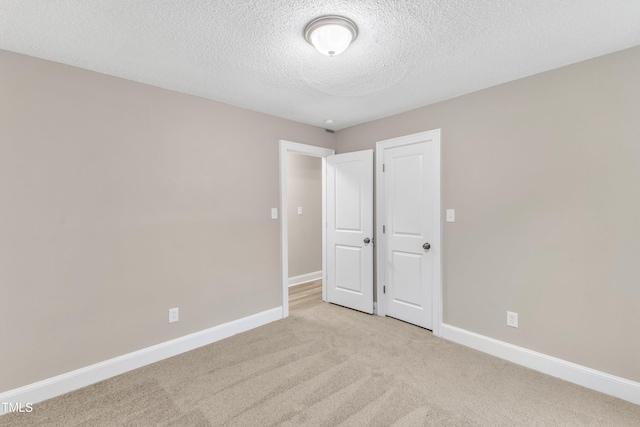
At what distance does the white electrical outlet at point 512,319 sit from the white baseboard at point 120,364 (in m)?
2.44

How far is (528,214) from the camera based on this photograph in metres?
2.40

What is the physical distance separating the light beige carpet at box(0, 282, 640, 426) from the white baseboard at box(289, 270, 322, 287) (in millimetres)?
2145

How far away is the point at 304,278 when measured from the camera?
5.14 m

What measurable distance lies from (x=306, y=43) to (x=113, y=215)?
1992 millimetres

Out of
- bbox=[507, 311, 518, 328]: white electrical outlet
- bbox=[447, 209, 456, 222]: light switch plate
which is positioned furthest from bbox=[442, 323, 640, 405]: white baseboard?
bbox=[447, 209, 456, 222]: light switch plate

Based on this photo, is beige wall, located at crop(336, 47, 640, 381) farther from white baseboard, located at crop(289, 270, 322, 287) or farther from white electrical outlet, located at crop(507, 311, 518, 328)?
white baseboard, located at crop(289, 270, 322, 287)

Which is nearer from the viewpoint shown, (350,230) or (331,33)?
(331,33)

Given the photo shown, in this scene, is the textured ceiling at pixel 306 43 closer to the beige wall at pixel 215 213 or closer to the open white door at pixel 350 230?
the beige wall at pixel 215 213

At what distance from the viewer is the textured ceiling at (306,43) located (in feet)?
5.09

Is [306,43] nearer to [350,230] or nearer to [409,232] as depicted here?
[409,232]

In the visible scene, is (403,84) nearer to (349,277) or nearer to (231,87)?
(231,87)

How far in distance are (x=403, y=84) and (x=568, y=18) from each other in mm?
1111

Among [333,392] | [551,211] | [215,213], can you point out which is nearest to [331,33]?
[215,213]

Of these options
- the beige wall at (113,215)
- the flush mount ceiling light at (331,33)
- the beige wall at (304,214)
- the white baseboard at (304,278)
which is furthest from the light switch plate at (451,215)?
the white baseboard at (304,278)
